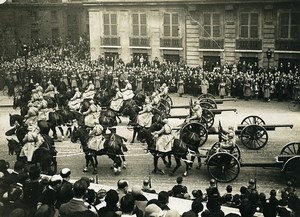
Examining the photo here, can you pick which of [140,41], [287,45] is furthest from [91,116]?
[287,45]

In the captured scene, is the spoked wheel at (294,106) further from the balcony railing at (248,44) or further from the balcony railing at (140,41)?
the balcony railing at (140,41)

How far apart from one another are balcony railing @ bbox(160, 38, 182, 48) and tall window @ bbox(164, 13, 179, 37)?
1.13 feet

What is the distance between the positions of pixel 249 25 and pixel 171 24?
17.4 feet

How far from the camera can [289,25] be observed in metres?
27.4

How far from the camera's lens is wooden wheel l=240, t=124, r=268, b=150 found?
15962mm

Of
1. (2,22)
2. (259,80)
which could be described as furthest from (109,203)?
(2,22)

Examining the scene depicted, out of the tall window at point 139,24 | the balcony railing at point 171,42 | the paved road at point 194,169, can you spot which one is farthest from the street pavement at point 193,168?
the tall window at point 139,24

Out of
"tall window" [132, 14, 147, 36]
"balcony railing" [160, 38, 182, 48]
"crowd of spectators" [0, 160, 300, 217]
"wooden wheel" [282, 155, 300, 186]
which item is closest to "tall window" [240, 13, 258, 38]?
"balcony railing" [160, 38, 182, 48]

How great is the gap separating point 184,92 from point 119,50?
720cm

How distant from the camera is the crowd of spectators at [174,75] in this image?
2502cm

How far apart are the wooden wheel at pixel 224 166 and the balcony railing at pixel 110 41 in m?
20.0

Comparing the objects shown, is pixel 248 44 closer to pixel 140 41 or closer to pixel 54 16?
pixel 140 41

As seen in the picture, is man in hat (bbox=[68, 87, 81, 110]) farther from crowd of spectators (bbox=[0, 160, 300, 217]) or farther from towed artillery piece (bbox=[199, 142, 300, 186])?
crowd of spectators (bbox=[0, 160, 300, 217])

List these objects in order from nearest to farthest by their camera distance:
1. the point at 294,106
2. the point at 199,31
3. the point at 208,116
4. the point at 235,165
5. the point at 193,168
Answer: the point at 235,165, the point at 193,168, the point at 208,116, the point at 294,106, the point at 199,31
